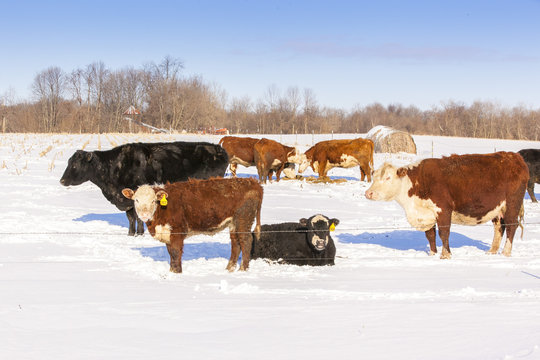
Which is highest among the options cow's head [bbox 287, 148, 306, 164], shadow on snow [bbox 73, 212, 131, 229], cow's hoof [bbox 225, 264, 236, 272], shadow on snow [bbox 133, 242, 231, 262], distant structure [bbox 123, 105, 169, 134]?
distant structure [bbox 123, 105, 169, 134]

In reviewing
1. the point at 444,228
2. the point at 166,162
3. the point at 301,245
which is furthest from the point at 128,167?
the point at 444,228

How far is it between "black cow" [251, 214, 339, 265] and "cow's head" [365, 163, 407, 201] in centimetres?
106

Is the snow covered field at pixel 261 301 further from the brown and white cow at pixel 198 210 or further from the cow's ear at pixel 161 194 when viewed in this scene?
the cow's ear at pixel 161 194

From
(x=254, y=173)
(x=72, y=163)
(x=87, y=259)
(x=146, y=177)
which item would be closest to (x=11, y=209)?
(x=72, y=163)

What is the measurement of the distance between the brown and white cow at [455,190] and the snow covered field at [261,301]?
635 millimetres

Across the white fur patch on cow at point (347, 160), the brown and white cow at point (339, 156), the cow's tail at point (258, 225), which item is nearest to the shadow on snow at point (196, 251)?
the cow's tail at point (258, 225)

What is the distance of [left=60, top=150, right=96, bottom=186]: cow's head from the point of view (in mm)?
12086

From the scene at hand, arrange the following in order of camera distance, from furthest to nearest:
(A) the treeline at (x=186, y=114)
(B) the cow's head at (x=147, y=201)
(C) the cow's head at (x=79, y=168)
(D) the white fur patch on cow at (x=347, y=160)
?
(A) the treeline at (x=186, y=114) < (D) the white fur patch on cow at (x=347, y=160) < (C) the cow's head at (x=79, y=168) < (B) the cow's head at (x=147, y=201)

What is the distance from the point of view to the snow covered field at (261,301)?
4211 millimetres

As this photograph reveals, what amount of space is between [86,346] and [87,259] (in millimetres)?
4312

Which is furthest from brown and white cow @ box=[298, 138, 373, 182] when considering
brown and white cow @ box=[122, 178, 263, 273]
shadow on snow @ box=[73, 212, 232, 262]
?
brown and white cow @ box=[122, 178, 263, 273]

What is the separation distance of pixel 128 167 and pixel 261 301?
720cm

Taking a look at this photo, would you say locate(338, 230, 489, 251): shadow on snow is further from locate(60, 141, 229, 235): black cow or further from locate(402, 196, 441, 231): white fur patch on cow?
locate(60, 141, 229, 235): black cow

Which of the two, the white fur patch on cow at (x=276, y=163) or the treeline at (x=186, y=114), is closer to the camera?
the white fur patch on cow at (x=276, y=163)
